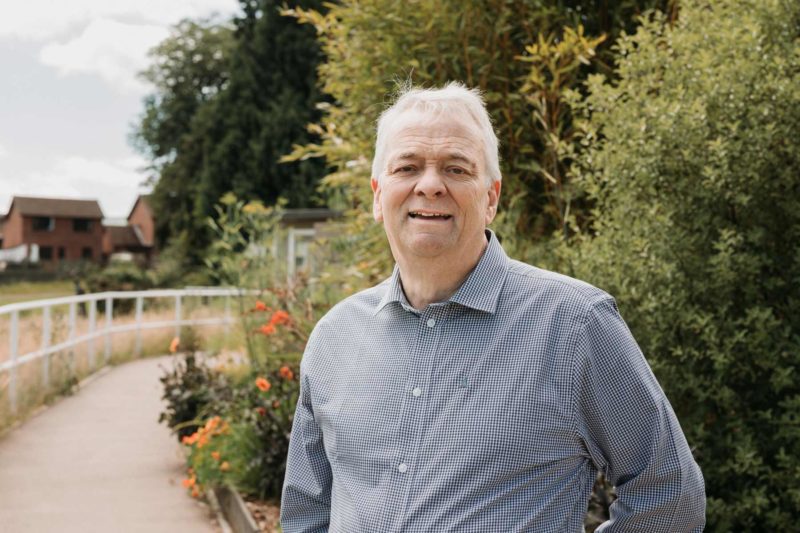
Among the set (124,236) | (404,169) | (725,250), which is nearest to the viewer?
(404,169)

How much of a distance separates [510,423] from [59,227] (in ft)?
230

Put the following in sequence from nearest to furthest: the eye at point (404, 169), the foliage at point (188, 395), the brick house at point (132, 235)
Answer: the eye at point (404, 169), the foliage at point (188, 395), the brick house at point (132, 235)

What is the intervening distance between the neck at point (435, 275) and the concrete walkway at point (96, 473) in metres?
4.34

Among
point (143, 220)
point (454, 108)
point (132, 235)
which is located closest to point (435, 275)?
point (454, 108)

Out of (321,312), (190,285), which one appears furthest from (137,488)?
(190,285)

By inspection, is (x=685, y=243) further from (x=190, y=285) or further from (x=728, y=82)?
(x=190, y=285)

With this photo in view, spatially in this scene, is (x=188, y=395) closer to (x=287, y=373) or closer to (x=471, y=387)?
(x=287, y=373)

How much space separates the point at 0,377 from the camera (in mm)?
9672

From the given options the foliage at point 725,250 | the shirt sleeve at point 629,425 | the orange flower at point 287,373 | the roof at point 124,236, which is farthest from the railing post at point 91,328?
the roof at point 124,236

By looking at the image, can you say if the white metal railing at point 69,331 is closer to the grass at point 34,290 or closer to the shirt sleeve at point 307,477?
the shirt sleeve at point 307,477

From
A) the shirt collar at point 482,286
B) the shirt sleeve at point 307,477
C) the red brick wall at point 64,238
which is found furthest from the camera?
the red brick wall at point 64,238

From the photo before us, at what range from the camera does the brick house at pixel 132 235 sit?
70438 mm

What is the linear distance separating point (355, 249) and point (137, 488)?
2.56 meters

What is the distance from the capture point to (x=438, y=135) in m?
2.15
